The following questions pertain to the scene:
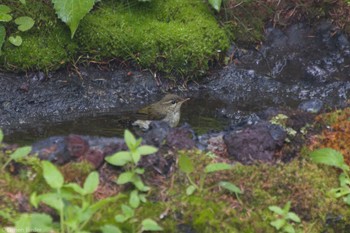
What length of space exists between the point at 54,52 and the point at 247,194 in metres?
4.18

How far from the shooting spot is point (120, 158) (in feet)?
15.9

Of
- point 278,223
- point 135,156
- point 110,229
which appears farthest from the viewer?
point 278,223

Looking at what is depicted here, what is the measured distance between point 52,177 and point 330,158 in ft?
7.05

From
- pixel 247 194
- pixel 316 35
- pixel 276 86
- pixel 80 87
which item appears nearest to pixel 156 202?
pixel 247 194

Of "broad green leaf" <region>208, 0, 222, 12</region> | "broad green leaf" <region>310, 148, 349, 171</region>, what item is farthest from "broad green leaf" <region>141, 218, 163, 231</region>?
"broad green leaf" <region>208, 0, 222, 12</region>

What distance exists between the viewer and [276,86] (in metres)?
9.05

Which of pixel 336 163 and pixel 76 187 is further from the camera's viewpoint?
pixel 336 163

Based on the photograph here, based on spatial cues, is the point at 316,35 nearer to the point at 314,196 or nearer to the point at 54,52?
the point at 54,52

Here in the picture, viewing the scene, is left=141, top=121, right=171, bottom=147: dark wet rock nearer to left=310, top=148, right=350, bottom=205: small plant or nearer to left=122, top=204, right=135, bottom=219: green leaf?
left=122, top=204, right=135, bottom=219: green leaf

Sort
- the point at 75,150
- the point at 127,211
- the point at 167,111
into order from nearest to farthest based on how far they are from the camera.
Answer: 1. the point at 127,211
2. the point at 75,150
3. the point at 167,111

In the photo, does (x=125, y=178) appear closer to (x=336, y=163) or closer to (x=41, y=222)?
(x=41, y=222)

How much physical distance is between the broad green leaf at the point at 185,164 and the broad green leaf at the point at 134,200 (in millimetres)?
382

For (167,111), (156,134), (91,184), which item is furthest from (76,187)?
(167,111)

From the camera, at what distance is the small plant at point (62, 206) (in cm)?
422
